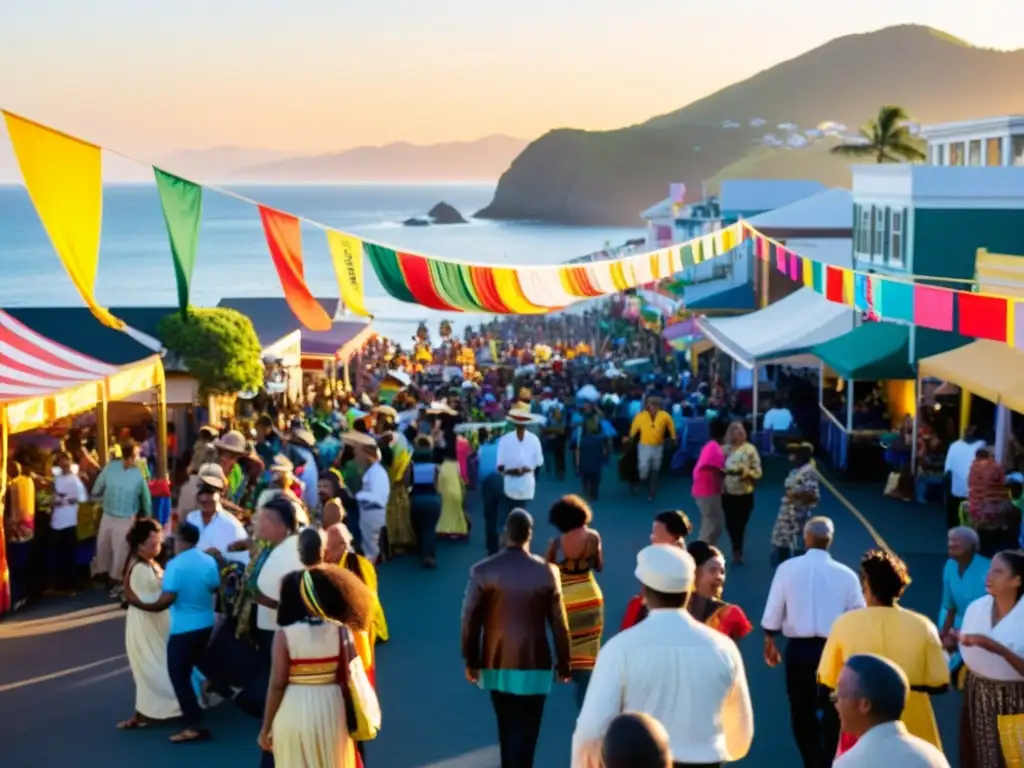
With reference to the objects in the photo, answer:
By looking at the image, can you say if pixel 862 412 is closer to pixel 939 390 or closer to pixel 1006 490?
pixel 939 390

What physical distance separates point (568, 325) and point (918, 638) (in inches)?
2351

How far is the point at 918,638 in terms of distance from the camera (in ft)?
21.6

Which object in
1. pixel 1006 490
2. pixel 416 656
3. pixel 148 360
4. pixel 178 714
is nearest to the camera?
pixel 178 714

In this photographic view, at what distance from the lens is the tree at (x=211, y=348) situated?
20.2 metres

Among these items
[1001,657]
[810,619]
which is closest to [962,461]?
[810,619]

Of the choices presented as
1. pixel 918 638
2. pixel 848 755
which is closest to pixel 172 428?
pixel 918 638

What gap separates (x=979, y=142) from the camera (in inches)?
1296

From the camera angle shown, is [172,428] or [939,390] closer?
[172,428]

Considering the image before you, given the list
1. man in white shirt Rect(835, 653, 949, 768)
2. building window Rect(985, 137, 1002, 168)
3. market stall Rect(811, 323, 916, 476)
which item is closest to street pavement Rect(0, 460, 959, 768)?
man in white shirt Rect(835, 653, 949, 768)

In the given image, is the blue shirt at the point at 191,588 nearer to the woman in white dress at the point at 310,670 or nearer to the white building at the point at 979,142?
the woman in white dress at the point at 310,670

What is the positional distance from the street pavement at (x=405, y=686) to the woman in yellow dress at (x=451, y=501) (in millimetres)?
217

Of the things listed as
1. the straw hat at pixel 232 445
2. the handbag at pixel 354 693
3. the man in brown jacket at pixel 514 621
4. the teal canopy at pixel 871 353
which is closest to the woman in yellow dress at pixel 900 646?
the man in brown jacket at pixel 514 621

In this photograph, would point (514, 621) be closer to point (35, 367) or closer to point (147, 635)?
point (147, 635)

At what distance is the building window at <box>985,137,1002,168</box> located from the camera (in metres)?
31.8
